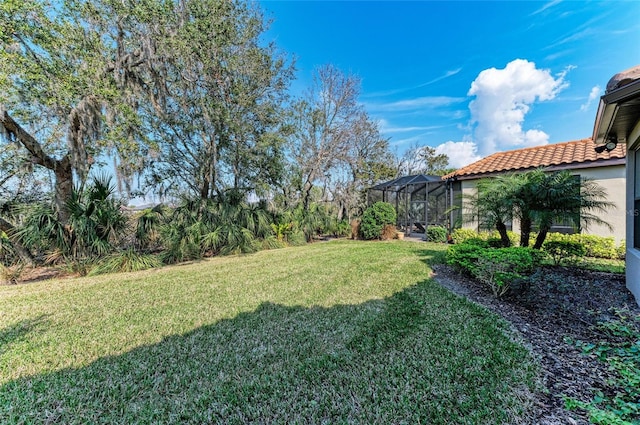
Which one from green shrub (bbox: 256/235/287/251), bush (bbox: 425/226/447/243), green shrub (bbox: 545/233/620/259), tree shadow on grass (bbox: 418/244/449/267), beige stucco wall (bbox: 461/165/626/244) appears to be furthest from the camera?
bush (bbox: 425/226/447/243)

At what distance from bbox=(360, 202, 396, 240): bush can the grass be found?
6.53 meters

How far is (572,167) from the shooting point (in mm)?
7633

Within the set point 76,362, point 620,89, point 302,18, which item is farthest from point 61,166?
point 620,89

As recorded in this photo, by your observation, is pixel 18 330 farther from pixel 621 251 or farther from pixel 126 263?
pixel 621 251

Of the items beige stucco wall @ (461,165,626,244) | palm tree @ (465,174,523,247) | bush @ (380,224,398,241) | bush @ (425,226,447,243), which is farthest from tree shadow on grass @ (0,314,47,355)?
beige stucco wall @ (461,165,626,244)

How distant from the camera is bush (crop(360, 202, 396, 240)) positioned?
11180mm

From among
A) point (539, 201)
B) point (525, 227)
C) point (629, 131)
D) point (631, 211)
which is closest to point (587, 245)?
point (525, 227)

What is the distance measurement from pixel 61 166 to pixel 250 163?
5.08m

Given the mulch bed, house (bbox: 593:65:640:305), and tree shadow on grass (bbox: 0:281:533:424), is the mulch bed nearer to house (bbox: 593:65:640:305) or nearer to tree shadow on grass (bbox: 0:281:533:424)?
tree shadow on grass (bbox: 0:281:533:424)

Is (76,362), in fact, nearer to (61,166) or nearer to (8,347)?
(8,347)

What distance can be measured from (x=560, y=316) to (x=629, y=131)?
3531 millimetres

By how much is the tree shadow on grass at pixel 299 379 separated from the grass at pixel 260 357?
0.5 inches

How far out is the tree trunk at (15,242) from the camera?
581 centimetres

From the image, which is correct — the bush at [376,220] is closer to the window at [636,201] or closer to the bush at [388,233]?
the bush at [388,233]
